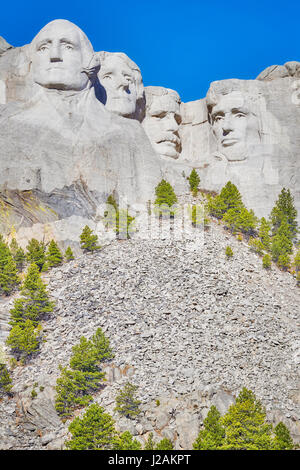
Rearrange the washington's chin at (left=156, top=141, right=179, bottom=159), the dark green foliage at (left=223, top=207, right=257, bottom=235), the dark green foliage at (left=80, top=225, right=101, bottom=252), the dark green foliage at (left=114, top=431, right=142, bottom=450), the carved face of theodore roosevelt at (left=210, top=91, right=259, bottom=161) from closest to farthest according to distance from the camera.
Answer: the dark green foliage at (left=114, top=431, right=142, bottom=450), the dark green foliage at (left=80, top=225, right=101, bottom=252), the dark green foliage at (left=223, top=207, right=257, bottom=235), the carved face of theodore roosevelt at (left=210, top=91, right=259, bottom=161), the washington's chin at (left=156, top=141, right=179, bottom=159)

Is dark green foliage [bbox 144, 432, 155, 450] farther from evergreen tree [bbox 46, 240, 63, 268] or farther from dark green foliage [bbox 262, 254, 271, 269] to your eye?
dark green foliage [bbox 262, 254, 271, 269]

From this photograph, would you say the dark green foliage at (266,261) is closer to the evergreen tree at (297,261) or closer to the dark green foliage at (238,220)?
the evergreen tree at (297,261)

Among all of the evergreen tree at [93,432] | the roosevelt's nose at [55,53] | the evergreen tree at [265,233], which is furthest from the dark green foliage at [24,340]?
the roosevelt's nose at [55,53]

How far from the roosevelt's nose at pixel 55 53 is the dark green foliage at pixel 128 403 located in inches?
924

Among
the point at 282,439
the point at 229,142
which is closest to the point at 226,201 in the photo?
the point at 229,142

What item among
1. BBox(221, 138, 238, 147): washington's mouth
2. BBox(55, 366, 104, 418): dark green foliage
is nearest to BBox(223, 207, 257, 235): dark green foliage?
BBox(221, 138, 238, 147): washington's mouth

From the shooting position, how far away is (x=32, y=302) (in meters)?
37.0

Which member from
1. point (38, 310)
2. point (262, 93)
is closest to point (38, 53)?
point (262, 93)

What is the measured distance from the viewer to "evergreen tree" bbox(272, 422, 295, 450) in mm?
28281

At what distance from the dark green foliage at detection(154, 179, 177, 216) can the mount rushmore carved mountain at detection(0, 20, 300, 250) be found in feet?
3.99

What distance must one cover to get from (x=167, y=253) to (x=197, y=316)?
5856mm

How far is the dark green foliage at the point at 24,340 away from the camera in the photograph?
112 feet

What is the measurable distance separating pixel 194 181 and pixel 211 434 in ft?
74.1
